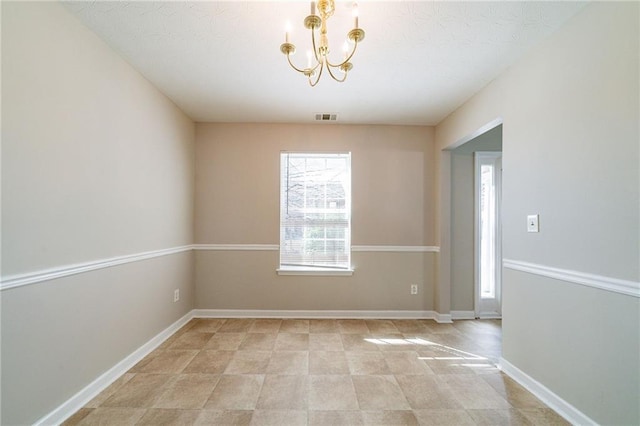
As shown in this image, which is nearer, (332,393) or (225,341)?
(332,393)

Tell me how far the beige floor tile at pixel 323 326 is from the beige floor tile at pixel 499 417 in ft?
5.29

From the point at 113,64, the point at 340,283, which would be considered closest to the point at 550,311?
the point at 340,283

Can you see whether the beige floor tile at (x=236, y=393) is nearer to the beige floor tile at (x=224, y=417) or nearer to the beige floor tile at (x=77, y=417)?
the beige floor tile at (x=224, y=417)

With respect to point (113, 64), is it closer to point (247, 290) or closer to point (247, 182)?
point (247, 182)

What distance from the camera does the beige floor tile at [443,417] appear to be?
1737 millimetres

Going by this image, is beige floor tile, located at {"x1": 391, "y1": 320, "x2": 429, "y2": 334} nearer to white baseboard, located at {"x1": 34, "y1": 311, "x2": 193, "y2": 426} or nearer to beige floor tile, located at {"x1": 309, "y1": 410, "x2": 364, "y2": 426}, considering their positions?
beige floor tile, located at {"x1": 309, "y1": 410, "x2": 364, "y2": 426}

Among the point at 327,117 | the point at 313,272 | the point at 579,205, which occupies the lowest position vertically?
the point at 313,272

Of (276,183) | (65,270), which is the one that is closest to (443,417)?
(65,270)

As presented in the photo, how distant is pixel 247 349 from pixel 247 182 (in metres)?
1.97

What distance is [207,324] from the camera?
3.40 meters

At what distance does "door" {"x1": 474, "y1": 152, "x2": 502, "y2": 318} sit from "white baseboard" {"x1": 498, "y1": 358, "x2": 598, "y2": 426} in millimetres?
1551

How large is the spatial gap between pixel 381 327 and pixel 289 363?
134 centimetres

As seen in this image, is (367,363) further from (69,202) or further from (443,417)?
(69,202)

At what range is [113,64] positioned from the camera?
7.07ft
